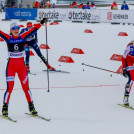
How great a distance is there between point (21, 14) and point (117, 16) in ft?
29.1

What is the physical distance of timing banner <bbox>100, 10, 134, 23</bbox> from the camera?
32.3 m

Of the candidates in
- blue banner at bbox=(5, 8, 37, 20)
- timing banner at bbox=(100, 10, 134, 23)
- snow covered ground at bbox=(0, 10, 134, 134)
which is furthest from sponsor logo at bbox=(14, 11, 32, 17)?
snow covered ground at bbox=(0, 10, 134, 134)

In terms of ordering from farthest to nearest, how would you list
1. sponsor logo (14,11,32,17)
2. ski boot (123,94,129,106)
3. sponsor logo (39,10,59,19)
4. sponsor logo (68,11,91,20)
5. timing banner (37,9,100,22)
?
sponsor logo (14,11,32,17) < sponsor logo (39,10,59,19) < sponsor logo (68,11,91,20) < timing banner (37,9,100,22) < ski boot (123,94,129,106)

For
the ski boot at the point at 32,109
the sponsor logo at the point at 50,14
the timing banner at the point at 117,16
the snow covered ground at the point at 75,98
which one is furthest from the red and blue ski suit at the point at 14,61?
the sponsor logo at the point at 50,14

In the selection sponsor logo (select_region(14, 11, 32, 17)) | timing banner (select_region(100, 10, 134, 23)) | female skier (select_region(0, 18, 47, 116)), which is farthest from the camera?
sponsor logo (select_region(14, 11, 32, 17))

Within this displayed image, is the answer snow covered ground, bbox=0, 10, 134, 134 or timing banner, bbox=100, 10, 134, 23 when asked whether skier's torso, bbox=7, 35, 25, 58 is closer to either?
snow covered ground, bbox=0, 10, 134, 134

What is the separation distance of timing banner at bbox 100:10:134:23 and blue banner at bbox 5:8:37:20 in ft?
20.6

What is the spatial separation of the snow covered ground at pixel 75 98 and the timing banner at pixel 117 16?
10.8 m

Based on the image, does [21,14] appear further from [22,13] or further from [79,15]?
[79,15]

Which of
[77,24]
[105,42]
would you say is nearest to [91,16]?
[77,24]

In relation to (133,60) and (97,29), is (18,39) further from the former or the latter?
(97,29)

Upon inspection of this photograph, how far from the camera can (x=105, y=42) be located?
927 inches

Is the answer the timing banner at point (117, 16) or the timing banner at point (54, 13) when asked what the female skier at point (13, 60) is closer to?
the timing banner at point (117, 16)

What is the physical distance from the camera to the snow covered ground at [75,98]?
8695mm
